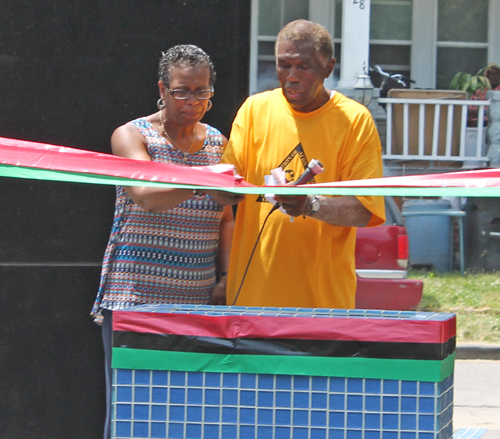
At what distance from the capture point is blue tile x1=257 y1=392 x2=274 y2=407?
162 cm

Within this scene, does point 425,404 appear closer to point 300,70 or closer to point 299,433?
point 299,433

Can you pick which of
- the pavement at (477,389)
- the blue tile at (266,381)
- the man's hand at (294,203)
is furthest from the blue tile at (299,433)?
the pavement at (477,389)

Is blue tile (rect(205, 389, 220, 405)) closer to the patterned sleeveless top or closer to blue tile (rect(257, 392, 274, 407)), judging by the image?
blue tile (rect(257, 392, 274, 407))

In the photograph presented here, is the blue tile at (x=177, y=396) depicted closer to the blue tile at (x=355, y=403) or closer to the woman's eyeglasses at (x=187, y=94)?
the blue tile at (x=355, y=403)

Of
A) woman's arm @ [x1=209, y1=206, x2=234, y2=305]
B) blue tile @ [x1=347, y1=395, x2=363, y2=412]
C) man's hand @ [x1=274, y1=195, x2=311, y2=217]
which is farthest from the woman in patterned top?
blue tile @ [x1=347, y1=395, x2=363, y2=412]

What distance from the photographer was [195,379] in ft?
5.39

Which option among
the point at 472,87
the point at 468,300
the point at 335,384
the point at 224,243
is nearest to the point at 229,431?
the point at 335,384

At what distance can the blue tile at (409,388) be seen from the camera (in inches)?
62.4

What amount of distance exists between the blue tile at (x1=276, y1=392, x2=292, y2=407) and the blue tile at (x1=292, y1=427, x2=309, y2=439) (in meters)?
0.06

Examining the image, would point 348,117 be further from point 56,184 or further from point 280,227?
point 56,184

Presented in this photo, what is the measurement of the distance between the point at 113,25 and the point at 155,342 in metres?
1.82

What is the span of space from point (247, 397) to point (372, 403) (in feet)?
0.88

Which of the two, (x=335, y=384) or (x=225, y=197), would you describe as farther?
(x=225, y=197)

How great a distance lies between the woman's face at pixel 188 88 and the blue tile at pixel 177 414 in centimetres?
119
